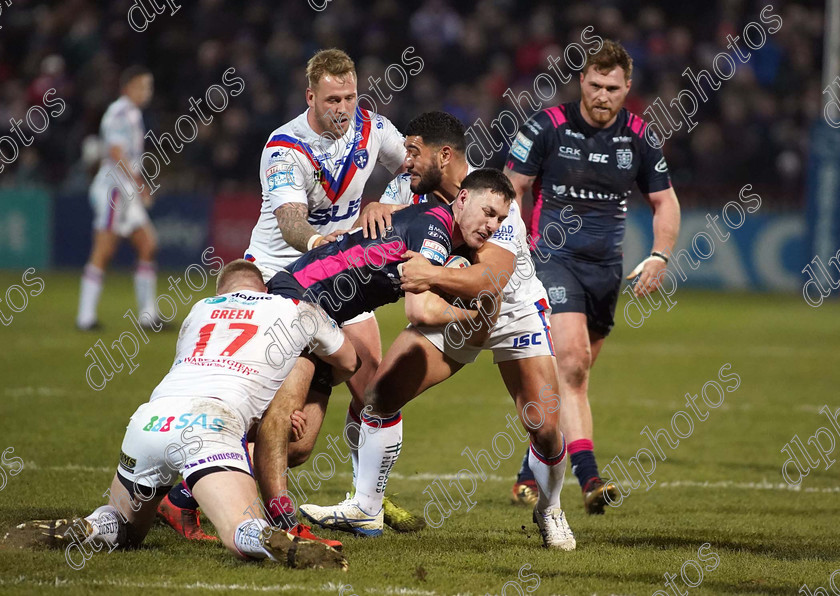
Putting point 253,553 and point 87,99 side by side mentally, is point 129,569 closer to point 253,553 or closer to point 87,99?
point 253,553

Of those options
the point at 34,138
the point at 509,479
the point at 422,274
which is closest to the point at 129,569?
the point at 422,274

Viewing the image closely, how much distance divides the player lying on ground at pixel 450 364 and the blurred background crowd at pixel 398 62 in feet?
47.3

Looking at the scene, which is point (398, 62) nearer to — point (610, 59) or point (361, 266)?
point (610, 59)

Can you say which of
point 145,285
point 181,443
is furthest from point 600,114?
point 145,285

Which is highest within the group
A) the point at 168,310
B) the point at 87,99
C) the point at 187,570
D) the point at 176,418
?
the point at 176,418

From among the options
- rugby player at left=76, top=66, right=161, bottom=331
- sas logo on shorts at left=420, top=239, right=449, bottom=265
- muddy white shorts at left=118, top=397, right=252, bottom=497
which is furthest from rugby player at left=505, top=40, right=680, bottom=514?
rugby player at left=76, top=66, right=161, bottom=331

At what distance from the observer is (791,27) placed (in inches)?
833

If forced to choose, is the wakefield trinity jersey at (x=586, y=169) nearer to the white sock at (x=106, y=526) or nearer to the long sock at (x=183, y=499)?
the long sock at (x=183, y=499)

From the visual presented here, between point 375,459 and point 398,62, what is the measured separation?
1767 centimetres

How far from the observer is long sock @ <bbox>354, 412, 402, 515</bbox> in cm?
580

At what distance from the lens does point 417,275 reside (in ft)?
17.1

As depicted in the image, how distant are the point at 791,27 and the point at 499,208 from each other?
17.8m

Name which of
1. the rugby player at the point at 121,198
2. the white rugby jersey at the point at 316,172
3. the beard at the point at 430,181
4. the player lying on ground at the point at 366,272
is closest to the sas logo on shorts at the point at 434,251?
the player lying on ground at the point at 366,272

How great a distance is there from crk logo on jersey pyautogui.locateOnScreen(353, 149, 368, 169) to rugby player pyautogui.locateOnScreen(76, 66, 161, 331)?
24.6 ft
